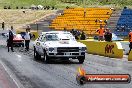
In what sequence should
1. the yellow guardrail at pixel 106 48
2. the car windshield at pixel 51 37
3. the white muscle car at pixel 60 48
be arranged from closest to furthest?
the white muscle car at pixel 60 48
the car windshield at pixel 51 37
the yellow guardrail at pixel 106 48

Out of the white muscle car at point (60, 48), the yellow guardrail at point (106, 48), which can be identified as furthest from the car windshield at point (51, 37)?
the yellow guardrail at point (106, 48)

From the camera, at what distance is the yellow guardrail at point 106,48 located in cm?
3010

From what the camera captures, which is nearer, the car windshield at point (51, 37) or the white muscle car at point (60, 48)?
the white muscle car at point (60, 48)

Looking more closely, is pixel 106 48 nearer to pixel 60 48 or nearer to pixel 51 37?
pixel 51 37

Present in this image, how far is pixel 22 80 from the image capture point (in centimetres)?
1666

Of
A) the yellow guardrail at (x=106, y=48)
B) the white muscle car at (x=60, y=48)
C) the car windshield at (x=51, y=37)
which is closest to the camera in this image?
the white muscle car at (x=60, y=48)

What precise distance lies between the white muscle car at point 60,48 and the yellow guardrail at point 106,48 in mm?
5555

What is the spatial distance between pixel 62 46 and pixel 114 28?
44716mm

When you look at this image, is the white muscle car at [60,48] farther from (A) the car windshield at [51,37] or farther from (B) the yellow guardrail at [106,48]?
(B) the yellow guardrail at [106,48]

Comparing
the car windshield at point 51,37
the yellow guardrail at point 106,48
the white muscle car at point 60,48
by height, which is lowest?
the yellow guardrail at point 106,48

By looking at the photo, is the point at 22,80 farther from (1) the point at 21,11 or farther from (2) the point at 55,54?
(1) the point at 21,11

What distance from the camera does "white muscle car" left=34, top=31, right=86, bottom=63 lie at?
23.9 metres

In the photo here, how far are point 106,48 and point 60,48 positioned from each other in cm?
833

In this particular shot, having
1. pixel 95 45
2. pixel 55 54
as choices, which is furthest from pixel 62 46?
pixel 95 45
